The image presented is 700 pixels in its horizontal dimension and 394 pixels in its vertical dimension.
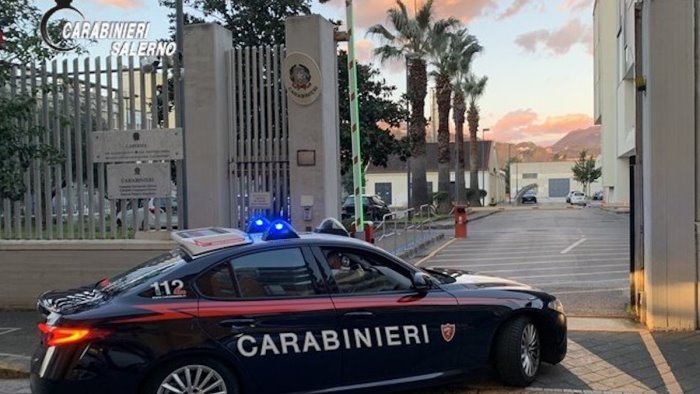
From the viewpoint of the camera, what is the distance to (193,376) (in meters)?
4.50

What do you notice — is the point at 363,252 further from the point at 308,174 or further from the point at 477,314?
the point at 308,174

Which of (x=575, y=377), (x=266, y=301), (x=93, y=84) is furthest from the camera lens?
(x=93, y=84)

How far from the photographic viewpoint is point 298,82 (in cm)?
855

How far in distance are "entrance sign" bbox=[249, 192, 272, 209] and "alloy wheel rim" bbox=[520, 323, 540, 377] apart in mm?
4213

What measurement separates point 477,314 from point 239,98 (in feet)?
16.6

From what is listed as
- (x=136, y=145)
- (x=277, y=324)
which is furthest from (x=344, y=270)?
(x=136, y=145)

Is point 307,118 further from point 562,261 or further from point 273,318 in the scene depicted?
point 562,261

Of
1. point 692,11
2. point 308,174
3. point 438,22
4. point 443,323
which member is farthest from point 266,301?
point 438,22

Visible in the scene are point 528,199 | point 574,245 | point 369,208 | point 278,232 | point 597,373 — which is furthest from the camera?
point 528,199

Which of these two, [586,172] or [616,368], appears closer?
[616,368]

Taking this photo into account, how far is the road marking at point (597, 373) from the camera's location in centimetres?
555

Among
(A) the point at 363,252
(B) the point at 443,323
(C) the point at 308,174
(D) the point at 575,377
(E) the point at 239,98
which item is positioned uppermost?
(E) the point at 239,98

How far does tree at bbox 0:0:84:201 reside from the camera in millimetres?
8305

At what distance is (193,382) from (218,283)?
2.34 feet
